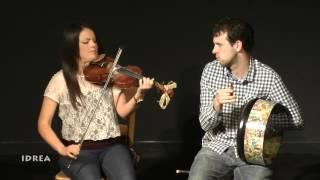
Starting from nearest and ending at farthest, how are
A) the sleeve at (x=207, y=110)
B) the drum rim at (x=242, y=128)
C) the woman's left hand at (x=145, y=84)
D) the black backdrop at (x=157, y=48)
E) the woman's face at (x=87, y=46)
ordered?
the drum rim at (x=242, y=128), the sleeve at (x=207, y=110), the woman's left hand at (x=145, y=84), the woman's face at (x=87, y=46), the black backdrop at (x=157, y=48)

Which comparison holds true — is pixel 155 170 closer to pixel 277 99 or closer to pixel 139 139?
pixel 139 139

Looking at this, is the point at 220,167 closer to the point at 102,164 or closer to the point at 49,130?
the point at 102,164

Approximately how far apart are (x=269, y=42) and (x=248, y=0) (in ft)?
1.11

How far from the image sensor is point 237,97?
104 inches

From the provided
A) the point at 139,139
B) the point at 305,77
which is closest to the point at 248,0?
the point at 305,77

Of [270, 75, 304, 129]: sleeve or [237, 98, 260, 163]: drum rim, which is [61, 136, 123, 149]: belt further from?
[270, 75, 304, 129]: sleeve

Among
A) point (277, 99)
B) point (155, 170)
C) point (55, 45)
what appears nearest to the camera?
point (277, 99)

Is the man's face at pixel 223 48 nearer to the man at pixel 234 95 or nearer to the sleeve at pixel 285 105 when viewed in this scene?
the man at pixel 234 95

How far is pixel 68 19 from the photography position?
4125 millimetres

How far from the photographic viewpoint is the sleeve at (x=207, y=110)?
8.38 feet

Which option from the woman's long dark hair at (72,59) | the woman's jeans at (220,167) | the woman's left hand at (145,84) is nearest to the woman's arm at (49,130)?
the woman's long dark hair at (72,59)

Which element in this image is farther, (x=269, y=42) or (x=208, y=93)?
(x=269, y=42)

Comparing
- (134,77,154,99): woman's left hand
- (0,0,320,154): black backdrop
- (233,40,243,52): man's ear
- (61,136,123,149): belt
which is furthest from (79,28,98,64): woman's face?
(0,0,320,154): black backdrop

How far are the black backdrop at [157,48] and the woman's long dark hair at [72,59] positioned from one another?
138 centimetres
